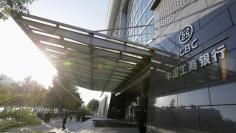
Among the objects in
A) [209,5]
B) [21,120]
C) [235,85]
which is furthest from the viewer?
[209,5]

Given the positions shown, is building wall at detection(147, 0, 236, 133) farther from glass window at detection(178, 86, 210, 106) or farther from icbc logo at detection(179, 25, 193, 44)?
icbc logo at detection(179, 25, 193, 44)

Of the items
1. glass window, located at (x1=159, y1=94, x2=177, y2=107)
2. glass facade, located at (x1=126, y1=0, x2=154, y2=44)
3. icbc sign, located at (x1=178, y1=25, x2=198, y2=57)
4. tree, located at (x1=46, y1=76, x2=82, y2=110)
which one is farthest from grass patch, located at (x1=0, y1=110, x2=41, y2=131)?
tree, located at (x1=46, y1=76, x2=82, y2=110)

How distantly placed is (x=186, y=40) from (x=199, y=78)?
2.08 metres

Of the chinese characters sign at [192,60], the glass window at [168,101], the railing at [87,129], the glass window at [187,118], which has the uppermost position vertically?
the chinese characters sign at [192,60]

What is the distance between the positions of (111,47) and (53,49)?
5163 mm

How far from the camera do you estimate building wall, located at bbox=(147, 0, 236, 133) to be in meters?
5.49

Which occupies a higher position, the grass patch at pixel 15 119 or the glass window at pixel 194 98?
the glass window at pixel 194 98

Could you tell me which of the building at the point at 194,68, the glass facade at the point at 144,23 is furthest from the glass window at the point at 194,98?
the glass facade at the point at 144,23

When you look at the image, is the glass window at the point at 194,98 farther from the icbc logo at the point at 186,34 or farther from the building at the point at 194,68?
the icbc logo at the point at 186,34

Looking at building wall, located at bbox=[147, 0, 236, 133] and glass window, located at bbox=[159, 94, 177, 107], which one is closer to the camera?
building wall, located at bbox=[147, 0, 236, 133]

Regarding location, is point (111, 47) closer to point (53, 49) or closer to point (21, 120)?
point (53, 49)

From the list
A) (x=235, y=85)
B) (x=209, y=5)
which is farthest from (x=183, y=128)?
(x=209, y=5)

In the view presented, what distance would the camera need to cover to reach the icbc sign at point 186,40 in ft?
25.0

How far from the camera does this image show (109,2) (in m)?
34.7
